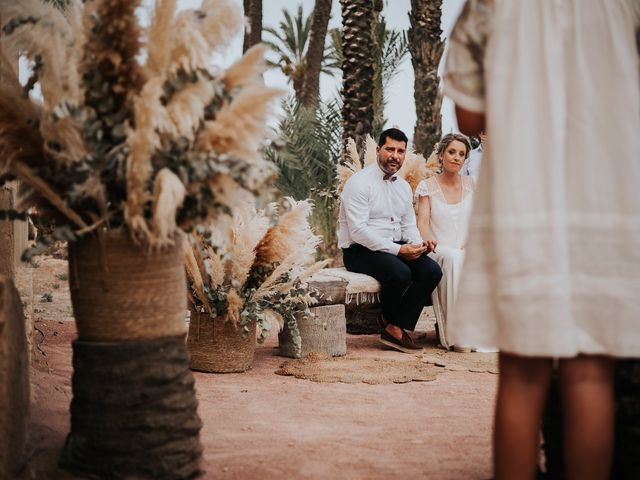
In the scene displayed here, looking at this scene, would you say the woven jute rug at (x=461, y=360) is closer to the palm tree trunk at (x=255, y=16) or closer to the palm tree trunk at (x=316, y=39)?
the palm tree trunk at (x=255, y=16)

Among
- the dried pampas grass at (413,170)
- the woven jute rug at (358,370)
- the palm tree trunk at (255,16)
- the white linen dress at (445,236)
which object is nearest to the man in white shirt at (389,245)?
the white linen dress at (445,236)

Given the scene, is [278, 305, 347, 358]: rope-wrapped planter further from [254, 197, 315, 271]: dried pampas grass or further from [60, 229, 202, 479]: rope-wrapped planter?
[60, 229, 202, 479]: rope-wrapped planter

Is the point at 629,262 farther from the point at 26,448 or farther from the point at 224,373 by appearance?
the point at 224,373

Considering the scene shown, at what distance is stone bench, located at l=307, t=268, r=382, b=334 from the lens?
20.3 feet

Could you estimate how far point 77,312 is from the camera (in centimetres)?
280

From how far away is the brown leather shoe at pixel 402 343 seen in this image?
21.8 feet

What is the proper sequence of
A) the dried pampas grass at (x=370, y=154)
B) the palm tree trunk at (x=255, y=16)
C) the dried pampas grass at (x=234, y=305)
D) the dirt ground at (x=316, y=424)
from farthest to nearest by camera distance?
the palm tree trunk at (x=255, y=16) < the dried pampas grass at (x=370, y=154) < the dried pampas grass at (x=234, y=305) < the dirt ground at (x=316, y=424)

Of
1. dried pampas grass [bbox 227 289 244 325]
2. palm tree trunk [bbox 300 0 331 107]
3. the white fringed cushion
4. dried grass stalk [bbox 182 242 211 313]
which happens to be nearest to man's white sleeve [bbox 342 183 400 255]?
the white fringed cushion

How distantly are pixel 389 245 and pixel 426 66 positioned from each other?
640 cm

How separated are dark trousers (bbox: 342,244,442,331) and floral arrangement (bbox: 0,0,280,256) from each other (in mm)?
4023

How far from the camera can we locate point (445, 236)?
7.14 metres

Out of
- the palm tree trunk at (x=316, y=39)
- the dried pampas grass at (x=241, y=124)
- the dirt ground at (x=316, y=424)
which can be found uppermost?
the palm tree trunk at (x=316, y=39)

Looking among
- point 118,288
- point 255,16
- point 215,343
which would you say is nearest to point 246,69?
point 118,288

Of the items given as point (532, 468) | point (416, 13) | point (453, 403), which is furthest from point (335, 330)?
point (416, 13)
